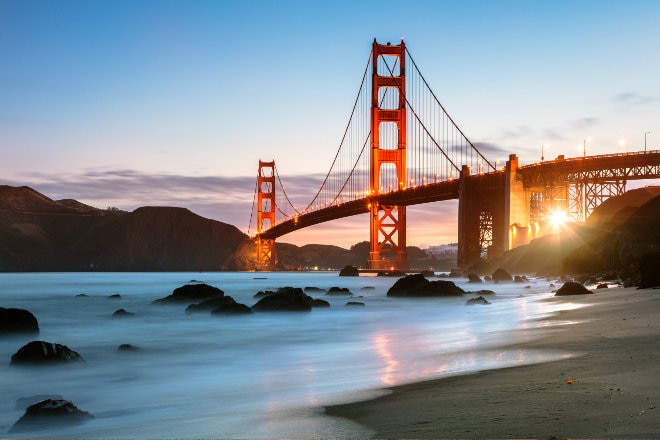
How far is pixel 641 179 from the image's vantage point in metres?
50.0

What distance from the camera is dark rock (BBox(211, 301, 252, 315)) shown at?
1550 centimetres

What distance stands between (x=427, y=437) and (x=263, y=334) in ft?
30.6

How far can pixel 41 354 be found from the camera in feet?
26.1

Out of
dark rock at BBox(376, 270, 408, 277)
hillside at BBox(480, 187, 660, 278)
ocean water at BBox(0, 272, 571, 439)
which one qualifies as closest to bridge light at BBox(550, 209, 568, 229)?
hillside at BBox(480, 187, 660, 278)

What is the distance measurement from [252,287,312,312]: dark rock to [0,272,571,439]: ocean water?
55 centimetres

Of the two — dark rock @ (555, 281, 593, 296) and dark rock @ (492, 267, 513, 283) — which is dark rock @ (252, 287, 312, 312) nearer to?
dark rock @ (555, 281, 593, 296)

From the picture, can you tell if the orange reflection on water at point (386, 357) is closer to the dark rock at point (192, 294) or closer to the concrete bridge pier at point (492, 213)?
the dark rock at point (192, 294)

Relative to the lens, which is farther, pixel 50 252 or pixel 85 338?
pixel 50 252

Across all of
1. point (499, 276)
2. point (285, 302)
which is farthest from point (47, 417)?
point (499, 276)

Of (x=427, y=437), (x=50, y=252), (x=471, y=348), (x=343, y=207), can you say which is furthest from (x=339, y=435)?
(x=50, y=252)

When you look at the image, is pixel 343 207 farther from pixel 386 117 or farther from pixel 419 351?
pixel 419 351

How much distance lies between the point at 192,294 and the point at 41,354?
1321 cm

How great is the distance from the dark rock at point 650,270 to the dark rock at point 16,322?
41.3ft

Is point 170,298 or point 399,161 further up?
point 399,161
